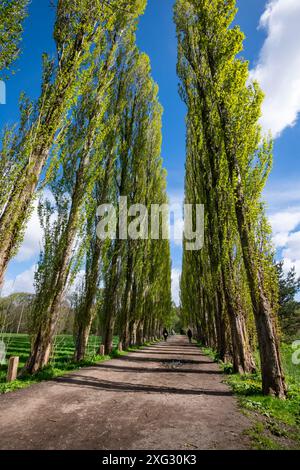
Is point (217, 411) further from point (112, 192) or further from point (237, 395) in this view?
point (112, 192)

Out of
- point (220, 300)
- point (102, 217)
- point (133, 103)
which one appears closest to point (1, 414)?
point (102, 217)

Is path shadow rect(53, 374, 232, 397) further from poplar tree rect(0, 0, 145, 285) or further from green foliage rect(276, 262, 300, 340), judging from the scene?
green foliage rect(276, 262, 300, 340)

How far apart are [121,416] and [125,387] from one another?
261 cm

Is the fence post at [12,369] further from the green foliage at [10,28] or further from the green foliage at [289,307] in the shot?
the green foliage at [289,307]

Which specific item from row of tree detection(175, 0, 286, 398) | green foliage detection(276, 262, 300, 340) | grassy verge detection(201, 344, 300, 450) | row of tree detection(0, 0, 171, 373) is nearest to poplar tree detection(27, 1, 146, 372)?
row of tree detection(0, 0, 171, 373)

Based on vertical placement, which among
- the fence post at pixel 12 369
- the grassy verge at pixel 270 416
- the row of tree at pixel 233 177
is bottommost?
the grassy verge at pixel 270 416

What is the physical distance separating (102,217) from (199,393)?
8.26 meters

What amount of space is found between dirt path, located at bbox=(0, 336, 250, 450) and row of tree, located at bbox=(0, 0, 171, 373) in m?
2.67

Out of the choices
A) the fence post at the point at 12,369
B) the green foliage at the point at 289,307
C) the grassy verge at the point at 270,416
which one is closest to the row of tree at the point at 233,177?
the grassy verge at the point at 270,416

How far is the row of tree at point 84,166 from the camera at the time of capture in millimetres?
6957

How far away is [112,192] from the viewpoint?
13953 millimetres

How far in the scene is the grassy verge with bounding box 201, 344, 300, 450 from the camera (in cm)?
363

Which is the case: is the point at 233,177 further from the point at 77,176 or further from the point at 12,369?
the point at 12,369

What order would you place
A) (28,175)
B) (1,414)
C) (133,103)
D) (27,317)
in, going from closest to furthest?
(1,414) → (28,175) → (27,317) → (133,103)
